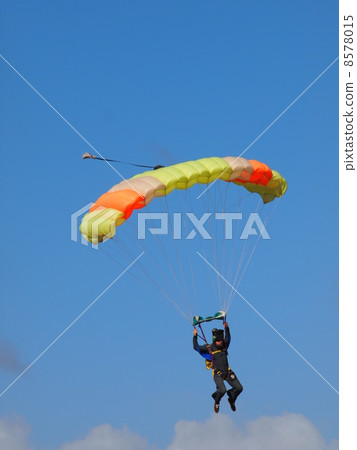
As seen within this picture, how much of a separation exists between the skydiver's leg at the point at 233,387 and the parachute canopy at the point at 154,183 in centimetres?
473

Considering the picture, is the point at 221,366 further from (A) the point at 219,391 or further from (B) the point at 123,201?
(B) the point at 123,201

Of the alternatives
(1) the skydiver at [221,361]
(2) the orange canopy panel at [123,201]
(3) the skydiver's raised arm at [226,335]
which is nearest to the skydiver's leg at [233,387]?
(1) the skydiver at [221,361]

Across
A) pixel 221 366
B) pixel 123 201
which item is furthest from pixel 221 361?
pixel 123 201

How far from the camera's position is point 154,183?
32.8 metres

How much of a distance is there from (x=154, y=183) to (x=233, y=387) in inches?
221

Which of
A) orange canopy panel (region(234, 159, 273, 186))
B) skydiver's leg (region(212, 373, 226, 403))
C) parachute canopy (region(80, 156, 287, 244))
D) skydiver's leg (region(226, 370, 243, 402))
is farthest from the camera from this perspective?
orange canopy panel (region(234, 159, 273, 186))

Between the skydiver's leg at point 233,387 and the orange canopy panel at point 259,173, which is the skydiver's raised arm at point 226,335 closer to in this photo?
the skydiver's leg at point 233,387

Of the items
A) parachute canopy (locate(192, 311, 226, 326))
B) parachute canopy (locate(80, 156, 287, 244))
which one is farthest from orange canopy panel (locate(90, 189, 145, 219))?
parachute canopy (locate(192, 311, 226, 326))

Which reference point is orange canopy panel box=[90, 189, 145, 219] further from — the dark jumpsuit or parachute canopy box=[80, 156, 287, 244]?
the dark jumpsuit

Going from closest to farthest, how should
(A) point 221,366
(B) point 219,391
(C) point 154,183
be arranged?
(B) point 219,391
(A) point 221,366
(C) point 154,183

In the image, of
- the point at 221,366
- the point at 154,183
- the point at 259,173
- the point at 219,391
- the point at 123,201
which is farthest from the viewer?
the point at 259,173

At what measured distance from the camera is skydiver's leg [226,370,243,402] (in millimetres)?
32125

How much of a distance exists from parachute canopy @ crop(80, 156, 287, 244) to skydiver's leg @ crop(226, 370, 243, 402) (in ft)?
15.5

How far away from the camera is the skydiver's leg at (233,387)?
3212 centimetres
